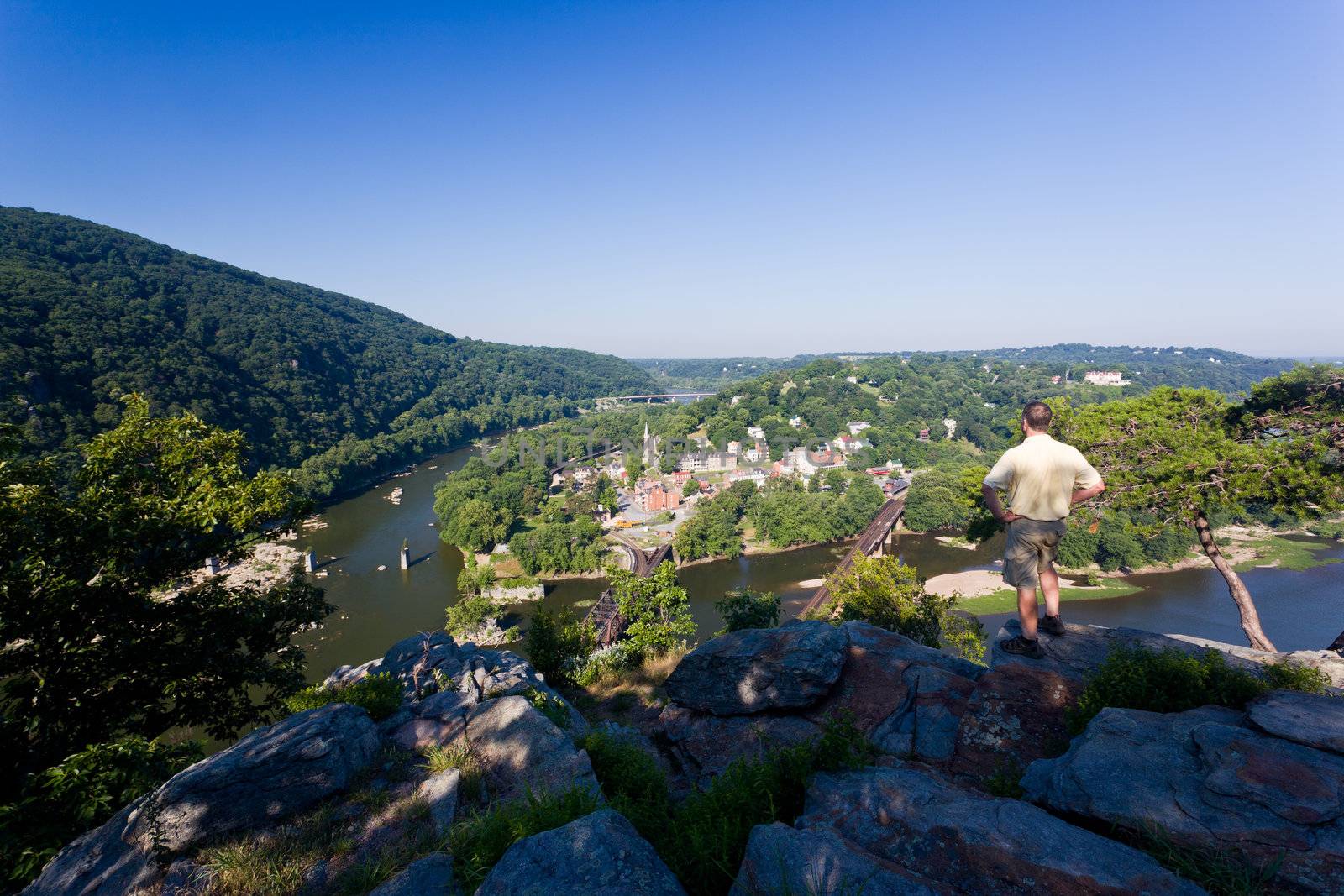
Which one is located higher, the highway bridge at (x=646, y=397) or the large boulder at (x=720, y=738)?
the large boulder at (x=720, y=738)

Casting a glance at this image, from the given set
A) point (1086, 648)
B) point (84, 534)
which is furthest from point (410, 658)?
point (1086, 648)

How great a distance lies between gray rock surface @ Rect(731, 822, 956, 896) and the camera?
2.65 m

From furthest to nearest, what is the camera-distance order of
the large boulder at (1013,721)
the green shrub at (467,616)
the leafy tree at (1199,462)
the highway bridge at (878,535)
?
the highway bridge at (878,535), the green shrub at (467,616), the leafy tree at (1199,462), the large boulder at (1013,721)

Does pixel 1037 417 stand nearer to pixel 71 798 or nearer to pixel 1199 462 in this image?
pixel 1199 462

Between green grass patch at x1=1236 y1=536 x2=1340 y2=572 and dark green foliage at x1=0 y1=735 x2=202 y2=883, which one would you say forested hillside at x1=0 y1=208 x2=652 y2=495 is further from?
green grass patch at x1=1236 y1=536 x2=1340 y2=572

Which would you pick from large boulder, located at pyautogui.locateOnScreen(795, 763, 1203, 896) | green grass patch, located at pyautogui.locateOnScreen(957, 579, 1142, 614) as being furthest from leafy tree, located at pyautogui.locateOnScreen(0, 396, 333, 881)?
green grass patch, located at pyautogui.locateOnScreen(957, 579, 1142, 614)

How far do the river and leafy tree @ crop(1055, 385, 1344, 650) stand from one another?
Result: 22.5m

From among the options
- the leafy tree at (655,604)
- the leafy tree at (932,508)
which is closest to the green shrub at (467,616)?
the leafy tree at (655,604)

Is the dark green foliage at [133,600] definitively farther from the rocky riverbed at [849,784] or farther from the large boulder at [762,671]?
the large boulder at [762,671]

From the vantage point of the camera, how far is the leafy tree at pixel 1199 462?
28.7ft

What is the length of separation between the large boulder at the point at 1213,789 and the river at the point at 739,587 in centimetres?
2771

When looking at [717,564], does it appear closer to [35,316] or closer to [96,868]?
[96,868]

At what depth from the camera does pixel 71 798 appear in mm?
4867

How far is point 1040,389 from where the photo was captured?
118688 millimetres
